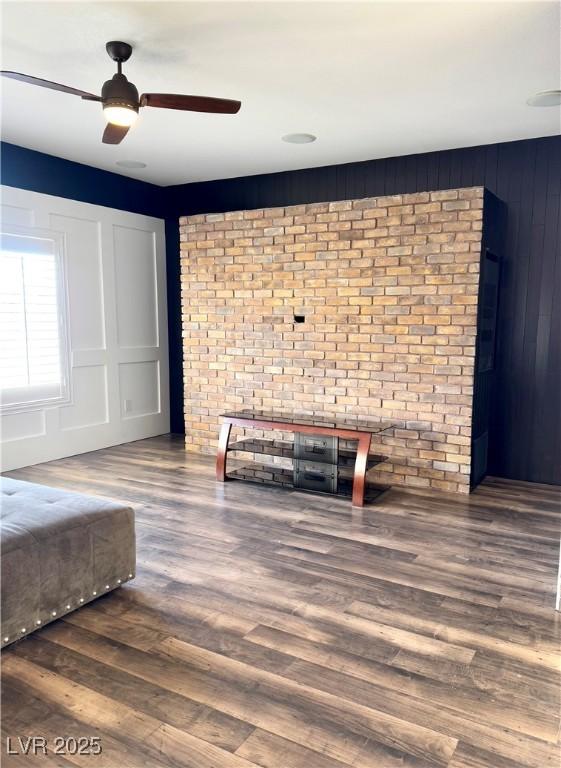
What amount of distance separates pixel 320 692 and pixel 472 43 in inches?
117

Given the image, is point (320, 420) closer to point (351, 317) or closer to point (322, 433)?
point (322, 433)

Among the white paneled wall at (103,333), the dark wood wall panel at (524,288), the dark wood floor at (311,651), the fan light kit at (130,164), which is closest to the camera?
the dark wood floor at (311,651)

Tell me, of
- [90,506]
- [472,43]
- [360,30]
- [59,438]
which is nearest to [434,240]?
[472,43]

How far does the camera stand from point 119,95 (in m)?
2.68

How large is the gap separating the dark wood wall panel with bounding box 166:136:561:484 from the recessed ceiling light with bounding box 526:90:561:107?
76 cm

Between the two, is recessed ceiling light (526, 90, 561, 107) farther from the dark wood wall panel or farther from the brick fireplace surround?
the dark wood wall panel

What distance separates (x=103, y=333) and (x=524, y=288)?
3.83 m

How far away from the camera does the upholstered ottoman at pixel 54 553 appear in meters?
2.16

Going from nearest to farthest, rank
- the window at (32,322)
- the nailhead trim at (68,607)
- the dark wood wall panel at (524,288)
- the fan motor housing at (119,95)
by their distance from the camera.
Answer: the nailhead trim at (68,607), the fan motor housing at (119,95), the dark wood wall panel at (524,288), the window at (32,322)

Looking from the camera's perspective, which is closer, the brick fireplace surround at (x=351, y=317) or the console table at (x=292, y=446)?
the console table at (x=292, y=446)

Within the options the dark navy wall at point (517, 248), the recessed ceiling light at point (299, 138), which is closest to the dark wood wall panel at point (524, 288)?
the dark navy wall at point (517, 248)

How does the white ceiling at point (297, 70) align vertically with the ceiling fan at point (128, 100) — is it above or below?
above

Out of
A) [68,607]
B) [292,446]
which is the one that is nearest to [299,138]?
[292,446]

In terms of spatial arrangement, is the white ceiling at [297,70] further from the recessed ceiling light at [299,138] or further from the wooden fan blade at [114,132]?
the wooden fan blade at [114,132]
